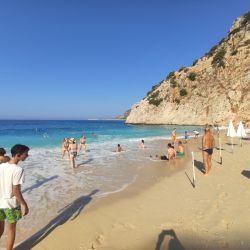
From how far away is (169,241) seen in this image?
5426 millimetres

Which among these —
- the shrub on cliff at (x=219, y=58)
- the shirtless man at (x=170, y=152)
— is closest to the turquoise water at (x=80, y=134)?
the shirtless man at (x=170, y=152)

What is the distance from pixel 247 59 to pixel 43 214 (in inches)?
2633

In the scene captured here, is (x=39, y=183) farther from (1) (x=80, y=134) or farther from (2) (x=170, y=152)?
(1) (x=80, y=134)

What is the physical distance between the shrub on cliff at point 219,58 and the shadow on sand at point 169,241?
68542 mm

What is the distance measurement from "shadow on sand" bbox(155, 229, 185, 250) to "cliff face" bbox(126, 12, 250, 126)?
54.1 m

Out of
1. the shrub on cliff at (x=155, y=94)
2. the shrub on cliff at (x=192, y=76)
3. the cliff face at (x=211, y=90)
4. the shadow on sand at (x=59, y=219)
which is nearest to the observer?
the shadow on sand at (x=59, y=219)

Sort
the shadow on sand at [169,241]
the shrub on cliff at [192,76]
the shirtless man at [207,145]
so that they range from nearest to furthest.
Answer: the shadow on sand at [169,241], the shirtless man at [207,145], the shrub on cliff at [192,76]

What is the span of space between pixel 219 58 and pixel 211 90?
9.19 metres

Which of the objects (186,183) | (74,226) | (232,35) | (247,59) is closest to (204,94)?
(247,59)

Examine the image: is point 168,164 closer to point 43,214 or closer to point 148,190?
point 148,190

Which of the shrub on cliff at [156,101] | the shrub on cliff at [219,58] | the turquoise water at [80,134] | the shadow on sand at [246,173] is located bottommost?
the turquoise water at [80,134]

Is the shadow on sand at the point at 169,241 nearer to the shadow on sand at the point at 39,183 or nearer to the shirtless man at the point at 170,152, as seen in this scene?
the shadow on sand at the point at 39,183

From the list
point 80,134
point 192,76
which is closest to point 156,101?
point 192,76

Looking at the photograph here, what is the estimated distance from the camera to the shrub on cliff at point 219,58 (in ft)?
225
